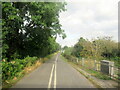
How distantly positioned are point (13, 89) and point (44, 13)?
12.6 meters

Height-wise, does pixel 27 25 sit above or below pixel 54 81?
above

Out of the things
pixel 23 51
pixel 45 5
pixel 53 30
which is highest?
pixel 45 5

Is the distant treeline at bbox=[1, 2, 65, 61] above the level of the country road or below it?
above

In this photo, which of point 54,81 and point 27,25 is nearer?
point 54,81

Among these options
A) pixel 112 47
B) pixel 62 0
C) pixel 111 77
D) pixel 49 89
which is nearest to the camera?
pixel 49 89

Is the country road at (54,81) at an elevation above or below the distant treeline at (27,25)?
below

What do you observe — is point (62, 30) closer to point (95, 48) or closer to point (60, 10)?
point (60, 10)

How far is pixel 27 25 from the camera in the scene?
2306cm

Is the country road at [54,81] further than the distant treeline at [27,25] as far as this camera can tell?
No

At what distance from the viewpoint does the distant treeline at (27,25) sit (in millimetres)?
17987

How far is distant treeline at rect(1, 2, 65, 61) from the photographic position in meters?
18.0

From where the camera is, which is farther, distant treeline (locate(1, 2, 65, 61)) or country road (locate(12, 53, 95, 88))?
distant treeline (locate(1, 2, 65, 61))

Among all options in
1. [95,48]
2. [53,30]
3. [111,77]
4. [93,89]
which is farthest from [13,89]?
[95,48]

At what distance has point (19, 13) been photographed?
19281 millimetres
